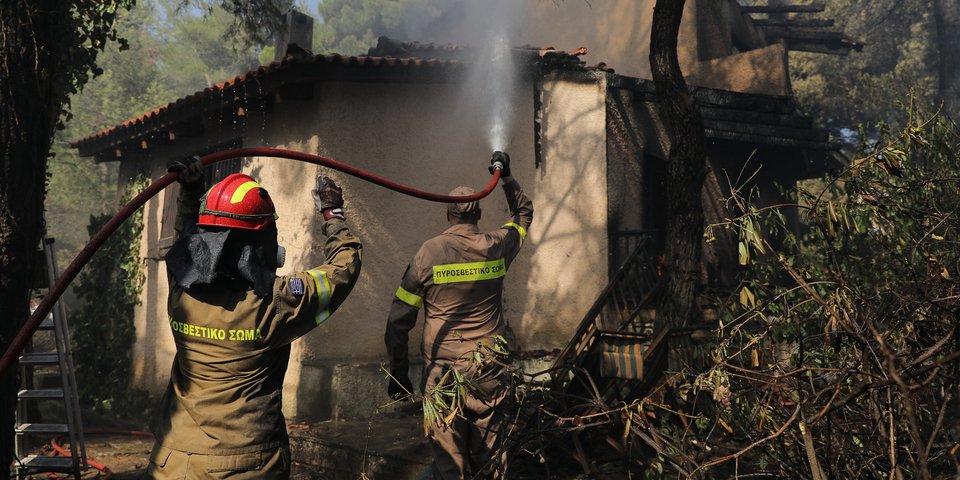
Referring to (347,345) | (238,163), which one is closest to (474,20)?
(238,163)

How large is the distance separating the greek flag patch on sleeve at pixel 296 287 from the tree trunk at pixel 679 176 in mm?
4440

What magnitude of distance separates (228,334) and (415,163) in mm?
5604

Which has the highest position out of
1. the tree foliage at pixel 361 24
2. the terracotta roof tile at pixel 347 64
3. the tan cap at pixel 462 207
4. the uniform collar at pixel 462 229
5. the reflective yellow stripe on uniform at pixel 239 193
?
the tree foliage at pixel 361 24

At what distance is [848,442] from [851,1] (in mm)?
24932

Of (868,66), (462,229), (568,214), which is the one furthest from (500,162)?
(868,66)

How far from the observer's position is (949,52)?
17203 mm

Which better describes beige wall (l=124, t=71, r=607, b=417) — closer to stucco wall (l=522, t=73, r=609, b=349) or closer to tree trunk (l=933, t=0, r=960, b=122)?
stucco wall (l=522, t=73, r=609, b=349)

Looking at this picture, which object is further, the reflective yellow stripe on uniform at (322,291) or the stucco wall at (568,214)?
the stucco wall at (568,214)

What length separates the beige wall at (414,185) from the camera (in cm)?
791

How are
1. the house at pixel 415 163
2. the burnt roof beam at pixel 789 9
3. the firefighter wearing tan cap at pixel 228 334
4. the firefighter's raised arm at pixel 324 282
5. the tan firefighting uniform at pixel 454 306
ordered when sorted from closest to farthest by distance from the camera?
the firefighter wearing tan cap at pixel 228 334 < the firefighter's raised arm at pixel 324 282 < the tan firefighting uniform at pixel 454 306 < the house at pixel 415 163 < the burnt roof beam at pixel 789 9

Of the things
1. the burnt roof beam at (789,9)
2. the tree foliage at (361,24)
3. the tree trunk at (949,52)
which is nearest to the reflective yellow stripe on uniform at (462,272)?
the burnt roof beam at (789,9)

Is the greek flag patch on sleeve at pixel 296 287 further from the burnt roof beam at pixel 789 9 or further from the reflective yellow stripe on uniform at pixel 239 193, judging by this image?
the burnt roof beam at pixel 789 9

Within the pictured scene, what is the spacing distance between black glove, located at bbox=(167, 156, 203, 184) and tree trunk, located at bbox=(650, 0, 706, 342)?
4760 millimetres

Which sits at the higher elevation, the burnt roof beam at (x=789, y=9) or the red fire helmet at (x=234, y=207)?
the burnt roof beam at (x=789, y=9)
